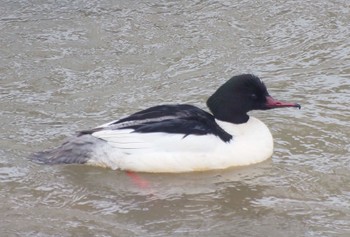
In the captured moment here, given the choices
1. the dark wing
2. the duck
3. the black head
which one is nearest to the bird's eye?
the black head

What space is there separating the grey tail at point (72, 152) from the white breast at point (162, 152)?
0.20ft

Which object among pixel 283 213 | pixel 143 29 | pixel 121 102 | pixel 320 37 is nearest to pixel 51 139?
pixel 121 102

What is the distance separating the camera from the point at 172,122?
7355 millimetres

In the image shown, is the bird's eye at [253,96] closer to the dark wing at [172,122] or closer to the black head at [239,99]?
the black head at [239,99]

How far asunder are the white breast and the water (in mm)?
91


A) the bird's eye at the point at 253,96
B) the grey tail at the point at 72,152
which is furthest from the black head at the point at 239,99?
the grey tail at the point at 72,152

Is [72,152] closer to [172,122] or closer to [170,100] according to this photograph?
[172,122]

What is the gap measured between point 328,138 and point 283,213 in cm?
151

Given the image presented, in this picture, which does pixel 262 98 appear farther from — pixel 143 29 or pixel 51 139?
pixel 143 29

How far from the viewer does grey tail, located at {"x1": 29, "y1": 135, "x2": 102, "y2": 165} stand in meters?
7.39

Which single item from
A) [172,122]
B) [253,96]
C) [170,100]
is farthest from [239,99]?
[170,100]

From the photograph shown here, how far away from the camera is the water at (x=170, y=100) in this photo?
21.5 feet

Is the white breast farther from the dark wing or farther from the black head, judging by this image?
the black head

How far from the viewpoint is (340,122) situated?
815 centimetres
